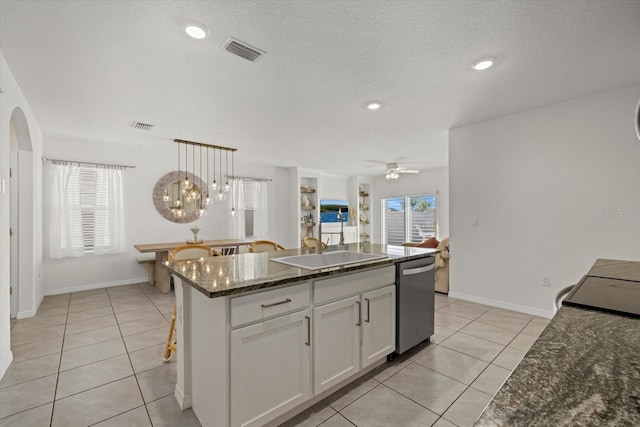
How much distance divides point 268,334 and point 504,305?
3395mm

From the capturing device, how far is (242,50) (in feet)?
6.91

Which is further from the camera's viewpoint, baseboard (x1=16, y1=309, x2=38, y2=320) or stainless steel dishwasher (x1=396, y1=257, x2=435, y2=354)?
baseboard (x1=16, y1=309, x2=38, y2=320)

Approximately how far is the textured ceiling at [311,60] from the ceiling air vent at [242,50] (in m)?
0.05

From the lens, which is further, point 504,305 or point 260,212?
point 260,212

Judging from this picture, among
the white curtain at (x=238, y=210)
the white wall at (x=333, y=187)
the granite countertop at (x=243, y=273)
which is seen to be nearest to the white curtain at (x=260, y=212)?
the white curtain at (x=238, y=210)

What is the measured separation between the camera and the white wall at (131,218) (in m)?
4.48

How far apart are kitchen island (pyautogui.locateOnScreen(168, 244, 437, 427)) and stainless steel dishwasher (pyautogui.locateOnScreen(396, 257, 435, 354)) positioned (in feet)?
0.82

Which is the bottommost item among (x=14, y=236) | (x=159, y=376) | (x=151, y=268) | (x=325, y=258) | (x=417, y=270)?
(x=159, y=376)

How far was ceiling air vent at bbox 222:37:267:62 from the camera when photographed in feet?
6.61

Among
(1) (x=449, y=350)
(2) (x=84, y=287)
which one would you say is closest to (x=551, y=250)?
(1) (x=449, y=350)

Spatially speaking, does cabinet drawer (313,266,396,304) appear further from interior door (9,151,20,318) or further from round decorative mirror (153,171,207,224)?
Answer: round decorative mirror (153,171,207,224)

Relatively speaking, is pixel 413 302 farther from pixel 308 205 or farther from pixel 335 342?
pixel 308 205

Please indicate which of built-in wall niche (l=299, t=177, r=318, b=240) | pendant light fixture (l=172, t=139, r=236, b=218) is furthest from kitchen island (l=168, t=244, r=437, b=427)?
built-in wall niche (l=299, t=177, r=318, b=240)

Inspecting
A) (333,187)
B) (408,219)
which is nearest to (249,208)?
(333,187)
